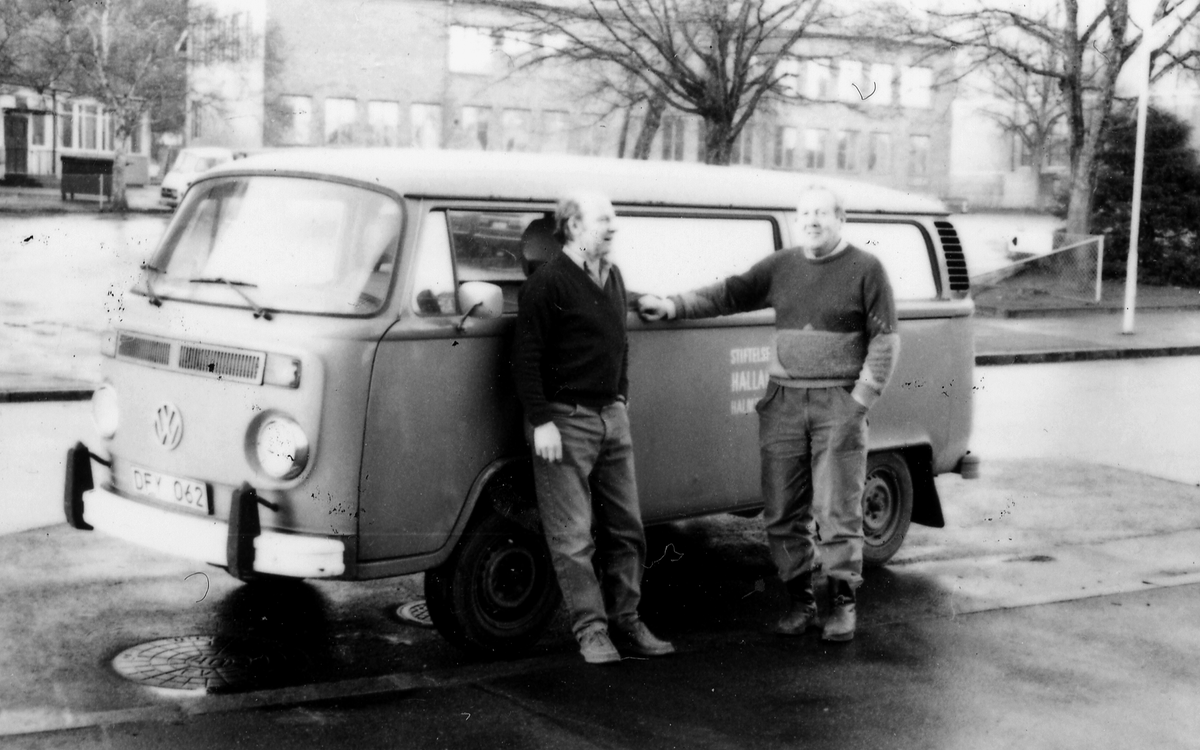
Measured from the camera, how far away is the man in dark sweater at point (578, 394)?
5.89m

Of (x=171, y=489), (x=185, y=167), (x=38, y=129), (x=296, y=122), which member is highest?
(x=296, y=122)

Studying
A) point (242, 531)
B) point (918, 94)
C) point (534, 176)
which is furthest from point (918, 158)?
point (242, 531)

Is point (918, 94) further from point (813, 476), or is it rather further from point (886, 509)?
point (813, 476)

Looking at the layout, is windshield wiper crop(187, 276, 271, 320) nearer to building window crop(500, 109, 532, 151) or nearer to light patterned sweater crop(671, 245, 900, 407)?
light patterned sweater crop(671, 245, 900, 407)

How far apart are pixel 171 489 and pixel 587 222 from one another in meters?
2.01

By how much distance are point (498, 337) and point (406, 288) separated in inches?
18.8

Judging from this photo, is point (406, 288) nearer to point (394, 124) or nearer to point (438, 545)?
point (438, 545)

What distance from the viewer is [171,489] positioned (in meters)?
5.99

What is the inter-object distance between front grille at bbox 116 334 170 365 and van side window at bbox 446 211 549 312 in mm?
1250

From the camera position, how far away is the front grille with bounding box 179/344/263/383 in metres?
5.70

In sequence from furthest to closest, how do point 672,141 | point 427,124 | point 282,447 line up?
point 672,141 < point 427,124 < point 282,447

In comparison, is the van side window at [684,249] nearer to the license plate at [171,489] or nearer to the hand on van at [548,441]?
the hand on van at [548,441]

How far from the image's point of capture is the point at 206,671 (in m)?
5.86

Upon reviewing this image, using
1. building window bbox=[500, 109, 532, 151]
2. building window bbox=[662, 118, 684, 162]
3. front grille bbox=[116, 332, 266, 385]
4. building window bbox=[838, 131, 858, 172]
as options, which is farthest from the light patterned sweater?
building window bbox=[838, 131, 858, 172]
